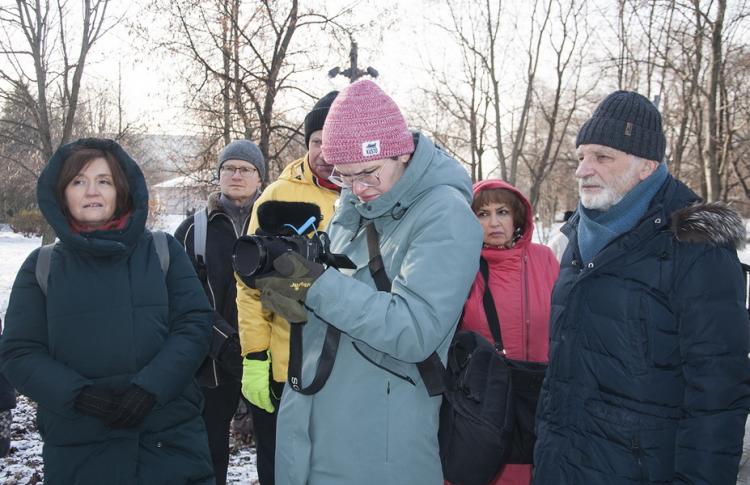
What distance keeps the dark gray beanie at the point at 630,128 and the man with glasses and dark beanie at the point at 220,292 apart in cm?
224

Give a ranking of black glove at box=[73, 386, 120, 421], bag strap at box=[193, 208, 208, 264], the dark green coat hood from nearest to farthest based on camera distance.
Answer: black glove at box=[73, 386, 120, 421] → the dark green coat hood → bag strap at box=[193, 208, 208, 264]

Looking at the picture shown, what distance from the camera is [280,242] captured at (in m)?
1.79

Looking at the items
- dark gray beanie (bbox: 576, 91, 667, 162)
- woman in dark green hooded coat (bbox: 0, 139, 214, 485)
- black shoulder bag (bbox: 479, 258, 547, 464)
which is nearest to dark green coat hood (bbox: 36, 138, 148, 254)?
woman in dark green hooded coat (bbox: 0, 139, 214, 485)

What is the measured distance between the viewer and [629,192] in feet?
6.97

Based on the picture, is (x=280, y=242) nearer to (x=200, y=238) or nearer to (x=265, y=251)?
(x=265, y=251)

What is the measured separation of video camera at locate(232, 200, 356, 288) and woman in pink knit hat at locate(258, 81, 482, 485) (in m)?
0.06

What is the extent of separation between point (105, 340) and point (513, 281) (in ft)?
6.00

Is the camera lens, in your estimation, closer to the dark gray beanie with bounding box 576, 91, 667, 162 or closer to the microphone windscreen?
the microphone windscreen

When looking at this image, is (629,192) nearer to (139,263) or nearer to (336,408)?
(336,408)

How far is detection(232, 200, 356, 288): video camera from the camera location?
5.80ft

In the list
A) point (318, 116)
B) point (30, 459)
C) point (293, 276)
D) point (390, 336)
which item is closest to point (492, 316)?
point (390, 336)

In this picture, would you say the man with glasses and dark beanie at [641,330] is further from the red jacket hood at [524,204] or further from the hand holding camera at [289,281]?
the hand holding camera at [289,281]

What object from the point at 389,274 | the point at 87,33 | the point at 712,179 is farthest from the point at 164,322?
the point at 712,179

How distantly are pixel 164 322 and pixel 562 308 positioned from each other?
64.8 inches
